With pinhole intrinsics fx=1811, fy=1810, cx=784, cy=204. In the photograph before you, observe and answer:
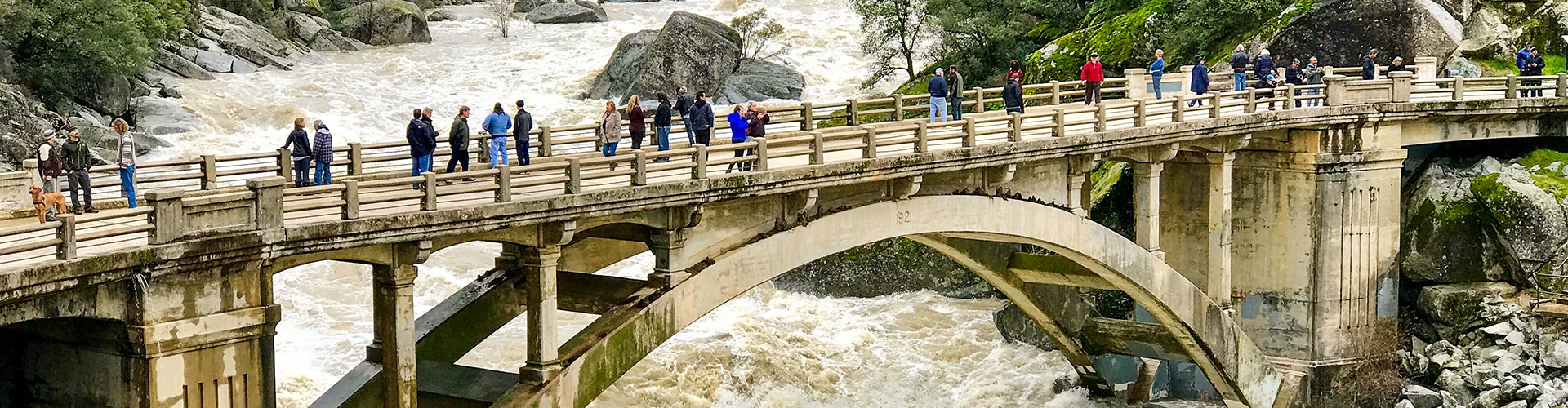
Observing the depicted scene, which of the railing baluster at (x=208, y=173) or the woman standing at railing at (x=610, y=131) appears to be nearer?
the railing baluster at (x=208, y=173)

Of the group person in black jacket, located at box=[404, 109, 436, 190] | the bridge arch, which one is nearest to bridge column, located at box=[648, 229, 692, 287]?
the bridge arch

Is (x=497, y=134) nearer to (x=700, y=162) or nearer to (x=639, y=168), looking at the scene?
(x=700, y=162)

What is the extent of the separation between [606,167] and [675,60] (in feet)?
128

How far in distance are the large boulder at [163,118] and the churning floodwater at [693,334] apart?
493 mm

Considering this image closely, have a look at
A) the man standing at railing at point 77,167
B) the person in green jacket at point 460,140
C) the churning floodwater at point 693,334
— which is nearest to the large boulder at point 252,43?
the churning floodwater at point 693,334

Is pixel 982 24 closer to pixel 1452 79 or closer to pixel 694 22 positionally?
pixel 694 22

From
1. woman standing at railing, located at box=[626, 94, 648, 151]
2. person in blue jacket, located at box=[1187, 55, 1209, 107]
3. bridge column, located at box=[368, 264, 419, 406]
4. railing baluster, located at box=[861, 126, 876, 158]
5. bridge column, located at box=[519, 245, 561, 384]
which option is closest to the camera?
bridge column, located at box=[368, 264, 419, 406]

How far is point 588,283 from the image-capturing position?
2428 centimetres

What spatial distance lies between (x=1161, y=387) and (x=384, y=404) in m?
23.7

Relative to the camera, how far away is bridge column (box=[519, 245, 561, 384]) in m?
21.1

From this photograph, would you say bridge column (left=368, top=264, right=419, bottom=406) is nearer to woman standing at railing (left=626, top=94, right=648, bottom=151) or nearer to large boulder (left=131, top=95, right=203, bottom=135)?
woman standing at railing (left=626, top=94, right=648, bottom=151)

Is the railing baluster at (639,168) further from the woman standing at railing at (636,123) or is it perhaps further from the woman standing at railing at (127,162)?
the woman standing at railing at (127,162)

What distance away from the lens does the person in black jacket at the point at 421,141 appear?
22.8 meters

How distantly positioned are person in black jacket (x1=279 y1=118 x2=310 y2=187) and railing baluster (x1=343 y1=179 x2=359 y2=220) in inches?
150
